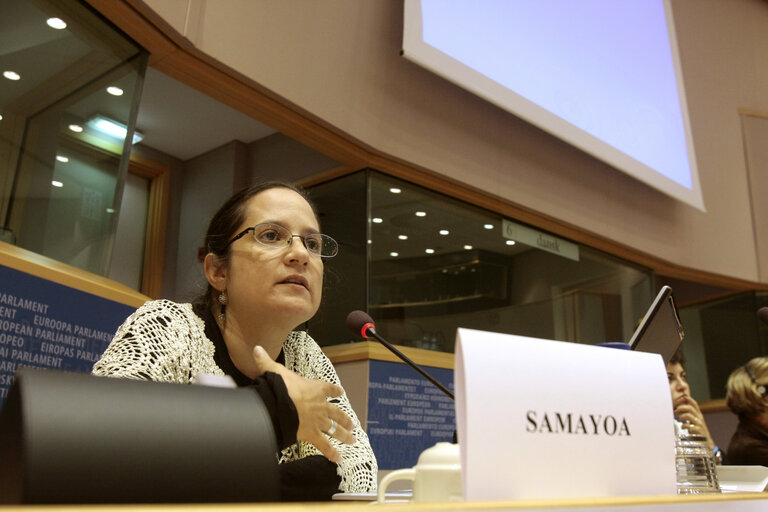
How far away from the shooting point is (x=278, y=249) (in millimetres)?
1279

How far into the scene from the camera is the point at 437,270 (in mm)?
3199

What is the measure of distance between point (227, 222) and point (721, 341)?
420 centimetres

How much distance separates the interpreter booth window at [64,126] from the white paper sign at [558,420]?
1.61 m

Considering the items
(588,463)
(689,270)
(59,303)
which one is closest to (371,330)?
(588,463)

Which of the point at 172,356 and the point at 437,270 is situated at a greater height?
the point at 437,270

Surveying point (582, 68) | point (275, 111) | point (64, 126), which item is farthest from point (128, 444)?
point (582, 68)

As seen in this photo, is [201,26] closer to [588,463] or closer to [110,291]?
[110,291]

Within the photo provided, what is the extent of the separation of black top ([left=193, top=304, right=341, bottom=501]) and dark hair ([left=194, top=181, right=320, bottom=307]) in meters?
0.13

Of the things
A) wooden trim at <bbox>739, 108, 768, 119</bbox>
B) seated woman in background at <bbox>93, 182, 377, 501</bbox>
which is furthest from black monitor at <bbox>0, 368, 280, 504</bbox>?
wooden trim at <bbox>739, 108, 768, 119</bbox>

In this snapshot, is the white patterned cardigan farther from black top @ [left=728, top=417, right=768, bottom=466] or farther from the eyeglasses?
black top @ [left=728, top=417, right=768, bottom=466]

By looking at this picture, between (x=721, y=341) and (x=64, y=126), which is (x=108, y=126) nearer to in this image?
(x=64, y=126)

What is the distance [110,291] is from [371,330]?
122cm

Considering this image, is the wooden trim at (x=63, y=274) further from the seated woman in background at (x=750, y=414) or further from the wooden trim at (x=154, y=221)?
the seated woman in background at (x=750, y=414)

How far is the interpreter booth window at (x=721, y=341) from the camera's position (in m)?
4.57
